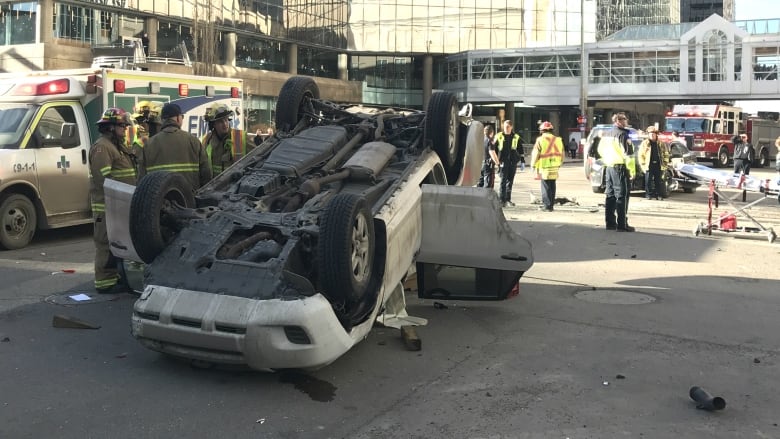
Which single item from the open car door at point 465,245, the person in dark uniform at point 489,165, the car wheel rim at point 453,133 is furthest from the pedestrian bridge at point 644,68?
the open car door at point 465,245

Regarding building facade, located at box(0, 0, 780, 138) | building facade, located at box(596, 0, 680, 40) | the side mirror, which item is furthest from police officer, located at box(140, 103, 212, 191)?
building facade, located at box(596, 0, 680, 40)

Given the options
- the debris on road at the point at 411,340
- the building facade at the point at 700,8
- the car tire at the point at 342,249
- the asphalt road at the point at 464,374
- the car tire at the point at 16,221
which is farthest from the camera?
the building facade at the point at 700,8

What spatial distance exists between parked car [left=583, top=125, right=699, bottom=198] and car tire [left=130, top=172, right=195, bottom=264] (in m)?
13.2

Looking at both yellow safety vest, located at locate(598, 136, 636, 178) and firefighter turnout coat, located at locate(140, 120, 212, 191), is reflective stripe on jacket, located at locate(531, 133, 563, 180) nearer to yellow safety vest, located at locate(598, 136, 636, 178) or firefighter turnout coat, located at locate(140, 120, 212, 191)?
yellow safety vest, located at locate(598, 136, 636, 178)

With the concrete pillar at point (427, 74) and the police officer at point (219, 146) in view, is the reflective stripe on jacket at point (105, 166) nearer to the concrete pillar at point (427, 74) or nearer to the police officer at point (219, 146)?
the police officer at point (219, 146)

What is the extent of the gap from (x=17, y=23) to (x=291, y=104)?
117ft

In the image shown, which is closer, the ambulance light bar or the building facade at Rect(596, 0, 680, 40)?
the ambulance light bar

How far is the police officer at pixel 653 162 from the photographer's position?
16.3 m

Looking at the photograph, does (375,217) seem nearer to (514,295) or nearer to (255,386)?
(255,386)

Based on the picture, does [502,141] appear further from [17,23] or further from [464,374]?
[17,23]

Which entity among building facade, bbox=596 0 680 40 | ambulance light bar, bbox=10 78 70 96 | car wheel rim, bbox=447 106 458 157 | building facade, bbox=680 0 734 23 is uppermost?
building facade, bbox=680 0 734 23

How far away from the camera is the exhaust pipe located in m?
4.14

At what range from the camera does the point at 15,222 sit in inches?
370

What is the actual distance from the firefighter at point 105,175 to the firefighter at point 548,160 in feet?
28.0
